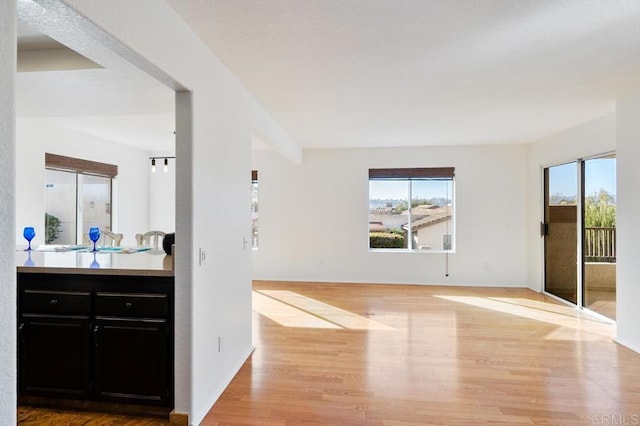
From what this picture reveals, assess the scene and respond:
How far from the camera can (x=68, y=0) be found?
1.20 metres

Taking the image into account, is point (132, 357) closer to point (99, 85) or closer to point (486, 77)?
point (99, 85)

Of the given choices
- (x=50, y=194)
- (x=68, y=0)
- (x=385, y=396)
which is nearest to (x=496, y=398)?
(x=385, y=396)

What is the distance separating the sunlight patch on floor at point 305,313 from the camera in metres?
3.99

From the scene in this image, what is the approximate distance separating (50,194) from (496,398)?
18.4 feet

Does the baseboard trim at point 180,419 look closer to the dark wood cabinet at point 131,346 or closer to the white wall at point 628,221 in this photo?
the dark wood cabinet at point 131,346

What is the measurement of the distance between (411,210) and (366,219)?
844 millimetres

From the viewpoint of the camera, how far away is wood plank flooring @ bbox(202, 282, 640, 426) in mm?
2262

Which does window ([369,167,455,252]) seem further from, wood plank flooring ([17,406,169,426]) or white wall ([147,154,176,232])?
wood plank flooring ([17,406,169,426])

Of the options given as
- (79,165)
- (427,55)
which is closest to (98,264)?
(427,55)

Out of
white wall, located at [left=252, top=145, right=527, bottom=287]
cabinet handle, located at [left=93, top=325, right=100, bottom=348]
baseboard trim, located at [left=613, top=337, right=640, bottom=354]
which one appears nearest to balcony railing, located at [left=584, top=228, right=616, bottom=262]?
baseboard trim, located at [left=613, top=337, right=640, bottom=354]

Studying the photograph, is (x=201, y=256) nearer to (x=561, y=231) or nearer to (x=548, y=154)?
(x=561, y=231)

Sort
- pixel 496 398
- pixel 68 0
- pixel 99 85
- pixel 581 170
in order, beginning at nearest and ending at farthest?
pixel 68 0
pixel 496 398
pixel 99 85
pixel 581 170

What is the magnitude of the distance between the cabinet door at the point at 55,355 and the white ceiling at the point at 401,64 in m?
1.73

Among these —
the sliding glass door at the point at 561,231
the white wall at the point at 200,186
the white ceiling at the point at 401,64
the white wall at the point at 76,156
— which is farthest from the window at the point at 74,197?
the sliding glass door at the point at 561,231
